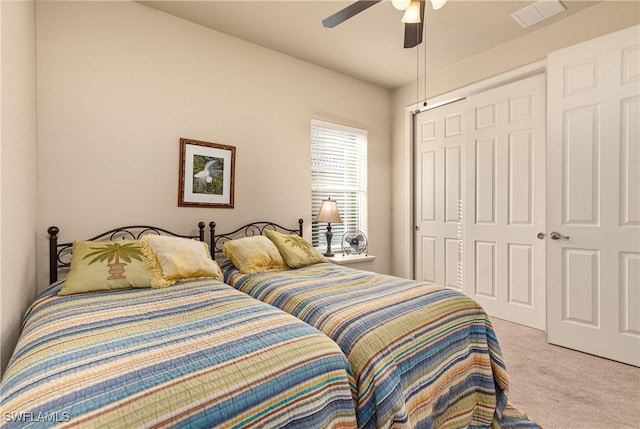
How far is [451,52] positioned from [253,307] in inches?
131

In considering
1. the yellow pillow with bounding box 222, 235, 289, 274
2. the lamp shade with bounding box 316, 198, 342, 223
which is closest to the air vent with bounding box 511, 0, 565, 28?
the lamp shade with bounding box 316, 198, 342, 223

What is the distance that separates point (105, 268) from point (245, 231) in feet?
4.46

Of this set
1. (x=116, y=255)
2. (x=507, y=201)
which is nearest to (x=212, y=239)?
(x=116, y=255)

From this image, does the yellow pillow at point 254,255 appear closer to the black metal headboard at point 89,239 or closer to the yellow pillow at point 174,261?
the yellow pillow at point 174,261

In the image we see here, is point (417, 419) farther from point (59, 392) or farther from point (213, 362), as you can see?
point (59, 392)

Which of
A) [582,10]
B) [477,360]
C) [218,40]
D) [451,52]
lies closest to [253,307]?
[477,360]

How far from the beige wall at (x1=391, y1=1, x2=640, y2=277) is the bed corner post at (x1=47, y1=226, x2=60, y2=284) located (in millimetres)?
3621

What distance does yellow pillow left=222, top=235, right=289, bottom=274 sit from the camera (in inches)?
97.1

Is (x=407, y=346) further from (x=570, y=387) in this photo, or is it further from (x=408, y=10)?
(x=408, y=10)

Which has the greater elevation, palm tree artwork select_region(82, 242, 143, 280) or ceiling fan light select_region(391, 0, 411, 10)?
ceiling fan light select_region(391, 0, 411, 10)

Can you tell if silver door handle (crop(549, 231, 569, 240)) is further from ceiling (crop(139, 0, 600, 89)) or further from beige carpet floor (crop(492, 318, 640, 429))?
ceiling (crop(139, 0, 600, 89))

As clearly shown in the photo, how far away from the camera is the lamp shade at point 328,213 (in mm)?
3379

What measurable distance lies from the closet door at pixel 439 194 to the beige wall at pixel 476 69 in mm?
142

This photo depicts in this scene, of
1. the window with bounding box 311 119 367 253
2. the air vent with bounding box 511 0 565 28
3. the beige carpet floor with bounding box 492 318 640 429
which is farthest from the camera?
the window with bounding box 311 119 367 253
